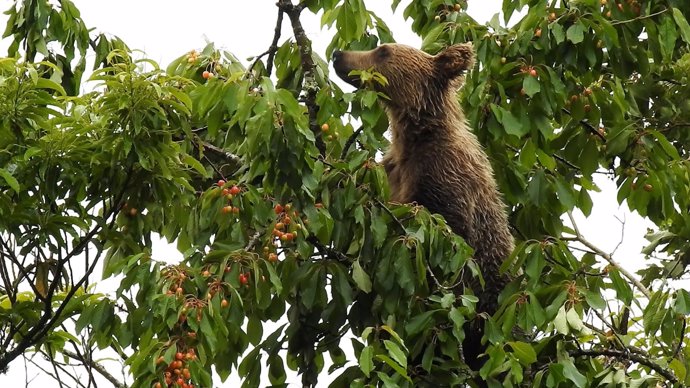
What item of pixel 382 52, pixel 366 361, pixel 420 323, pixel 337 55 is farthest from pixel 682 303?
pixel 382 52

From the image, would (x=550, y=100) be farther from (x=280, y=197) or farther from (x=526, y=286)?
(x=280, y=197)

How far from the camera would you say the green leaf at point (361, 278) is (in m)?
5.86

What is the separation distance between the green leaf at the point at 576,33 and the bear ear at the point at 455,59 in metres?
1.22

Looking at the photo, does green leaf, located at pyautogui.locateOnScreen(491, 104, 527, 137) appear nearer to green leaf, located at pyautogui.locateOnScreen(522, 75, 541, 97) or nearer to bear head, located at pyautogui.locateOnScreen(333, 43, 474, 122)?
green leaf, located at pyautogui.locateOnScreen(522, 75, 541, 97)

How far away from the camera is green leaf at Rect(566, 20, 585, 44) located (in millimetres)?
6441

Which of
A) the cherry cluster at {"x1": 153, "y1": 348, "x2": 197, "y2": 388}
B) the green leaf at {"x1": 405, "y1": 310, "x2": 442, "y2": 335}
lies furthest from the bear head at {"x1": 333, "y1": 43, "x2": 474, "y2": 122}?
the cherry cluster at {"x1": 153, "y1": 348, "x2": 197, "y2": 388}

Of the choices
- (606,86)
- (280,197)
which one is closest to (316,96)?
(280,197)

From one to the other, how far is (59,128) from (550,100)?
257cm

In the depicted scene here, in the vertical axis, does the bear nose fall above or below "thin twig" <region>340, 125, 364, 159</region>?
above

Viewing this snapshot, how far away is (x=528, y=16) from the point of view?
687 centimetres

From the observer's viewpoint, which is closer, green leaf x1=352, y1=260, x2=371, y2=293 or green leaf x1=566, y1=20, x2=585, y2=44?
green leaf x1=352, y1=260, x2=371, y2=293

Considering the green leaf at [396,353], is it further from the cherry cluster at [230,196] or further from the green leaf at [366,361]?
the cherry cluster at [230,196]

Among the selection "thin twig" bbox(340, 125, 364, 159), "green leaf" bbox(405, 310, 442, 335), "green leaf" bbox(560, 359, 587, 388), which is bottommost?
"green leaf" bbox(560, 359, 587, 388)

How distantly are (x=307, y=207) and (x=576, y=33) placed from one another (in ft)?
6.14
